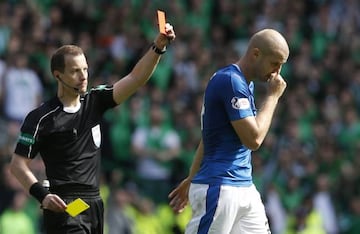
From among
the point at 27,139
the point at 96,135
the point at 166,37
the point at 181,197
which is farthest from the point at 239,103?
the point at 27,139

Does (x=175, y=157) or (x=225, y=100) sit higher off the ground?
(x=225, y=100)

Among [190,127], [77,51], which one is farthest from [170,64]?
[77,51]

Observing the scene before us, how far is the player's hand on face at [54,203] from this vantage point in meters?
7.59

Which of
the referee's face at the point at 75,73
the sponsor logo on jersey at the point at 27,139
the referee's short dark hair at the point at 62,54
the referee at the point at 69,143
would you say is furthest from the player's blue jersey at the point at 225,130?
the sponsor logo on jersey at the point at 27,139

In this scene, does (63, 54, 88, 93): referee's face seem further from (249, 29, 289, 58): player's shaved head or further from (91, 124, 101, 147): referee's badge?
(249, 29, 289, 58): player's shaved head

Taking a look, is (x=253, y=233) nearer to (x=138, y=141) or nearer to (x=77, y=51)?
(x=77, y=51)

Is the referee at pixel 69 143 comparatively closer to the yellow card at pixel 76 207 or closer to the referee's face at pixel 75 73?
the referee's face at pixel 75 73

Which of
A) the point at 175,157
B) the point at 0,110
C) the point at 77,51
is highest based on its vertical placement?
the point at 77,51

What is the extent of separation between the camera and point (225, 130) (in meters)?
7.59

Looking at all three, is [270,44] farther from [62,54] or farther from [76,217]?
[76,217]

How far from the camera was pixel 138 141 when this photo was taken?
50.3ft

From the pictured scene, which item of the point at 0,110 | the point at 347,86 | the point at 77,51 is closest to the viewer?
the point at 77,51

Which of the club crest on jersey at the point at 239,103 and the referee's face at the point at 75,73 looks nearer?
the club crest on jersey at the point at 239,103

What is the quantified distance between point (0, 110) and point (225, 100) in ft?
25.7
